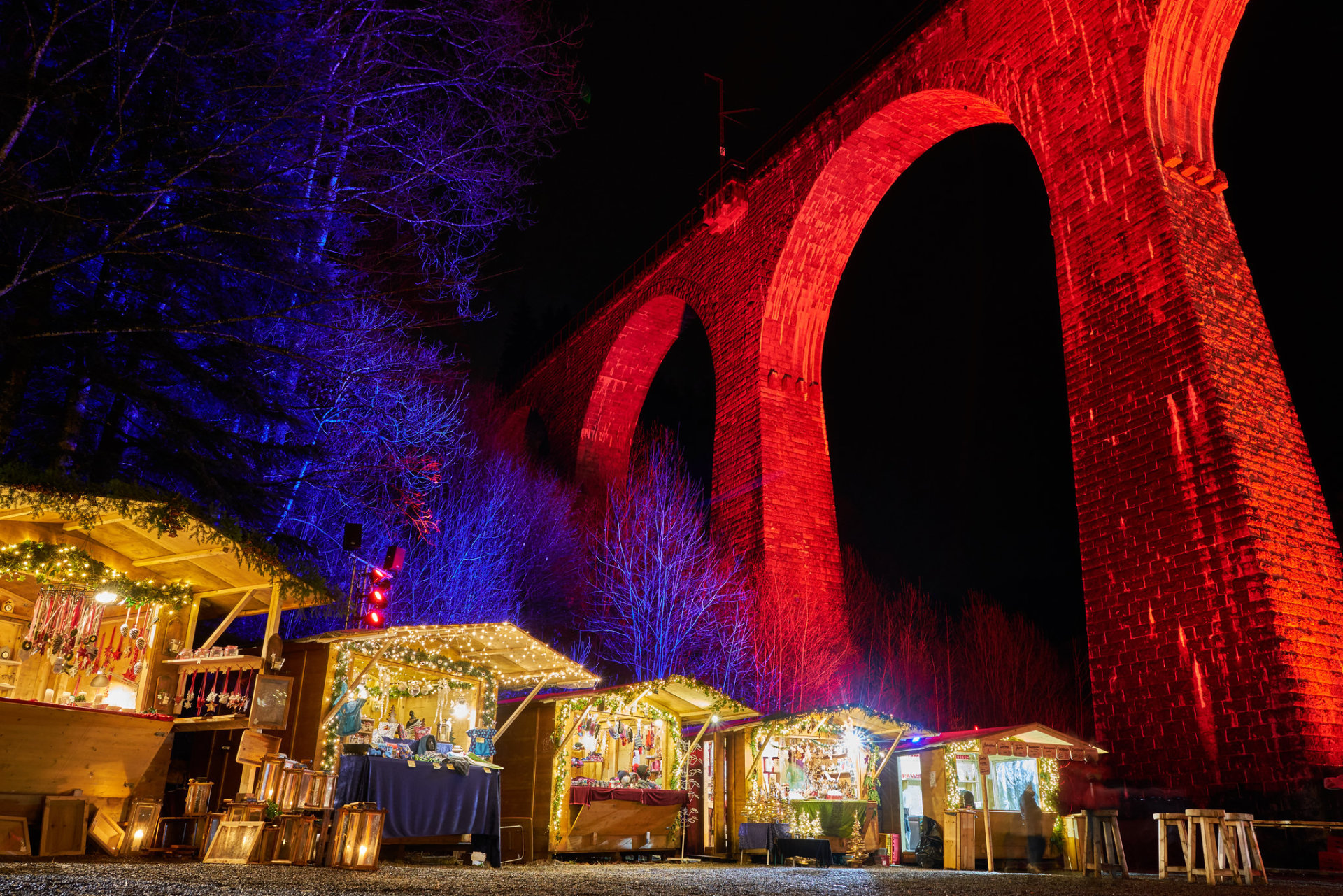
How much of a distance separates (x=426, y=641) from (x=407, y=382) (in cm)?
567

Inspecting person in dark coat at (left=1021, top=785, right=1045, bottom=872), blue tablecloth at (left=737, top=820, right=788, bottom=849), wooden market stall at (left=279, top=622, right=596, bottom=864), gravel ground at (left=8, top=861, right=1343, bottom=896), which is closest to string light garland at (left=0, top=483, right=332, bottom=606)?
wooden market stall at (left=279, top=622, right=596, bottom=864)

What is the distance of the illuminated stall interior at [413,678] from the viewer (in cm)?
820

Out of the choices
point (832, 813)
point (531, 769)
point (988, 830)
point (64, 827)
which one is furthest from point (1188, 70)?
point (64, 827)

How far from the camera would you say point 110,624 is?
27.1 ft

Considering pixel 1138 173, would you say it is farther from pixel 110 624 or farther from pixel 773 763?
pixel 110 624

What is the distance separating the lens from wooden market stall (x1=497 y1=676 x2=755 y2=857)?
9820mm

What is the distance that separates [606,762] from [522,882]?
4.75 meters

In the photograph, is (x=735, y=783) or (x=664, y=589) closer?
(x=735, y=783)

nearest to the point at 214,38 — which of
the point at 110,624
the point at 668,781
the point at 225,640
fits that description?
the point at 110,624

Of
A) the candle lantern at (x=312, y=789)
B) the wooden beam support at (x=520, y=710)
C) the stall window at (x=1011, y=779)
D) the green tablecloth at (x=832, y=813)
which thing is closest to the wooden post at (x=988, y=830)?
the stall window at (x=1011, y=779)

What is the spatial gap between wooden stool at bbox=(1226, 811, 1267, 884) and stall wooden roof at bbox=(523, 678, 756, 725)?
17.2 feet

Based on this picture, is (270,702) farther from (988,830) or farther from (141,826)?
(988,830)

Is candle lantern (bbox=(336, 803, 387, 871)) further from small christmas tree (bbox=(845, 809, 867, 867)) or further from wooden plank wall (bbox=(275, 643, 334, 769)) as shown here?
small christmas tree (bbox=(845, 809, 867, 867))

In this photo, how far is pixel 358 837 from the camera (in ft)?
23.0
